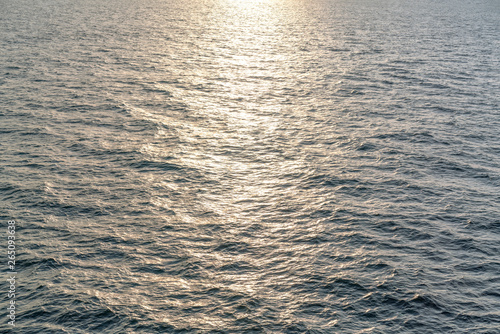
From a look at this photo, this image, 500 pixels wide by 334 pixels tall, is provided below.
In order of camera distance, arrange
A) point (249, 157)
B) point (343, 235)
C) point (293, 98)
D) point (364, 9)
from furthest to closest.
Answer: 1. point (364, 9)
2. point (293, 98)
3. point (249, 157)
4. point (343, 235)

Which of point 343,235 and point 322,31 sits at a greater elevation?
point 322,31

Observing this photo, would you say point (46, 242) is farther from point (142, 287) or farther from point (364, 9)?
point (364, 9)

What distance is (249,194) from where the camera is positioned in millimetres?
26547

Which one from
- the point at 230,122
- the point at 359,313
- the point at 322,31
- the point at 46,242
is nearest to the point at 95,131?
the point at 230,122

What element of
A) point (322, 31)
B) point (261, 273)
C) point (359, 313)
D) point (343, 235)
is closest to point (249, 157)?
point (343, 235)

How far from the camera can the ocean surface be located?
17953mm

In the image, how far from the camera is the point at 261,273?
19.8m

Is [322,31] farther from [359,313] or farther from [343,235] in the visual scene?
[359,313]

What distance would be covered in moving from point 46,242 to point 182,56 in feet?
154

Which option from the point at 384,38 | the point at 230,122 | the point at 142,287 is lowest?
the point at 142,287

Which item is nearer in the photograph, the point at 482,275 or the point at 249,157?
the point at 482,275

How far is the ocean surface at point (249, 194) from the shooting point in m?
18.0

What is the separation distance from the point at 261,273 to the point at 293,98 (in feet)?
95.0

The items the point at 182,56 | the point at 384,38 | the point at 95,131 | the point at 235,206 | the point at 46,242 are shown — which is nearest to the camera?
the point at 46,242
